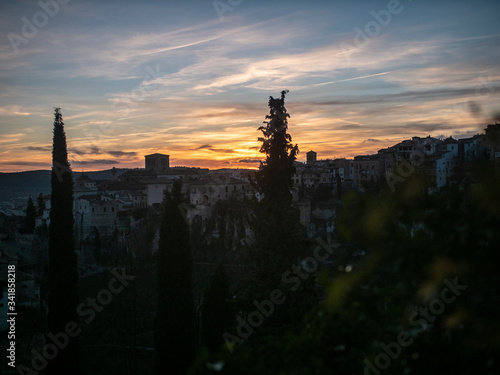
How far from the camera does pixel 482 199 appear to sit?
236 cm

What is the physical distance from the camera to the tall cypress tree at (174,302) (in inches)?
470

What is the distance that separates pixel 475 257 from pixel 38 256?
39840mm

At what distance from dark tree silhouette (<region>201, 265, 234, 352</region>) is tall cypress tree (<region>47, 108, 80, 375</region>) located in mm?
4284

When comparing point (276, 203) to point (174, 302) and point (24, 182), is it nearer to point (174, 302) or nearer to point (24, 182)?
point (174, 302)

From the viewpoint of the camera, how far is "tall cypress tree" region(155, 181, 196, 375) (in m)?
11.9

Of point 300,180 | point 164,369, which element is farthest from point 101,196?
point 164,369

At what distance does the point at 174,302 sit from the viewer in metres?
12.4

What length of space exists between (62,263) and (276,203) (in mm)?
7005

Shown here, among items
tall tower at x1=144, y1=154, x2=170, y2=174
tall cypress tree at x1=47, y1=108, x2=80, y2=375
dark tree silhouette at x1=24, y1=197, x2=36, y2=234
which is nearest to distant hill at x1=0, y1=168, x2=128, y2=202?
tall tower at x1=144, y1=154, x2=170, y2=174

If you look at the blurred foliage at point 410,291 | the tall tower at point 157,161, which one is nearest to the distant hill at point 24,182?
the tall tower at point 157,161

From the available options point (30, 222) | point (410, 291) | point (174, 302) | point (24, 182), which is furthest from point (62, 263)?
point (24, 182)

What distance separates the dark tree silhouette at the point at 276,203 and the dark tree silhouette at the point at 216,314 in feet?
11.1

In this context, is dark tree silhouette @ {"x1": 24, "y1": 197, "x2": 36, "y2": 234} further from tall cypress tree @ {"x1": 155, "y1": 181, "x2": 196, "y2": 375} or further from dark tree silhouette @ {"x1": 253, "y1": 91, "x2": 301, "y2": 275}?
dark tree silhouette @ {"x1": 253, "y1": 91, "x2": 301, "y2": 275}

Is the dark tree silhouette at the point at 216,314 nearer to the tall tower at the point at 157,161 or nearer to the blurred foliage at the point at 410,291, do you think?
the blurred foliage at the point at 410,291
